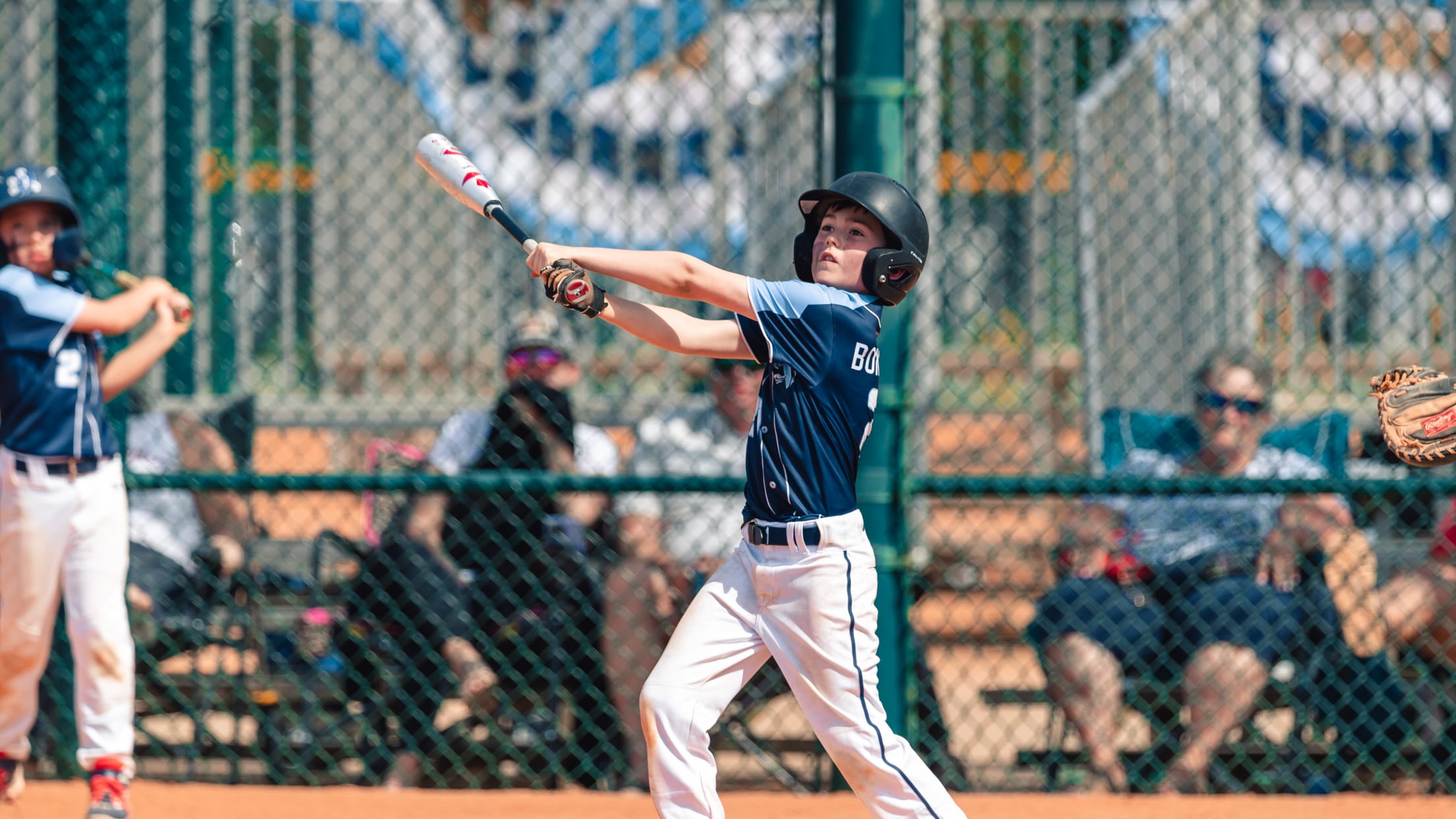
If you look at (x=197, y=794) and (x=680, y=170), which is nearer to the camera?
(x=197, y=794)

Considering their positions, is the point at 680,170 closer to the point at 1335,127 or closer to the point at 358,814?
the point at 1335,127

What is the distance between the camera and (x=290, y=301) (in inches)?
236

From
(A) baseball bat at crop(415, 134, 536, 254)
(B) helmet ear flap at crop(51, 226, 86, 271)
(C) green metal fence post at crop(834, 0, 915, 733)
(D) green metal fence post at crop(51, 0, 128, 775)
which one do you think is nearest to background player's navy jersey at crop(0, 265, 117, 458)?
(B) helmet ear flap at crop(51, 226, 86, 271)

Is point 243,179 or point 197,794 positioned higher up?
point 243,179

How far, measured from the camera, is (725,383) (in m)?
4.73

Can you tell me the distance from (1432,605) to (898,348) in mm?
1729

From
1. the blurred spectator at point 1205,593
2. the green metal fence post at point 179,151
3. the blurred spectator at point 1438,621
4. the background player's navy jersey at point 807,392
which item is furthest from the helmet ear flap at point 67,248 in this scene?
the blurred spectator at point 1438,621

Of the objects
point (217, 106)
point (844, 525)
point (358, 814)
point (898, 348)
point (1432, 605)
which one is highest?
point (217, 106)

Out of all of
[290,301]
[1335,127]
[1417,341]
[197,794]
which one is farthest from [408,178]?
[1417,341]

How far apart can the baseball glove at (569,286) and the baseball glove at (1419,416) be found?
1.44 metres

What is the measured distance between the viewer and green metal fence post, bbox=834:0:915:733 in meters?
4.07

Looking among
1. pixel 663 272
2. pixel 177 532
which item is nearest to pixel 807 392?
pixel 663 272

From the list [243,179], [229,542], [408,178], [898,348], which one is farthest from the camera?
[408,178]

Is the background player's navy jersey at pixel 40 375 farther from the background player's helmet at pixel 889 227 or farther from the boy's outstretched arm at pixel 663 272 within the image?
the background player's helmet at pixel 889 227
